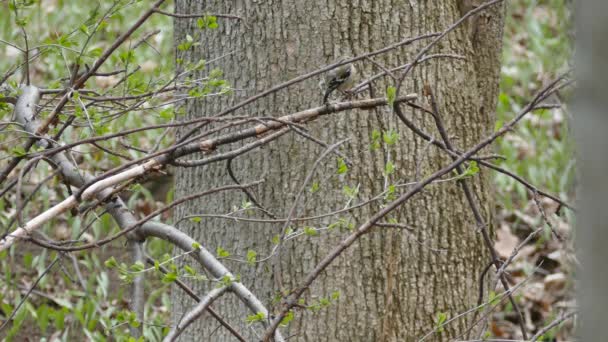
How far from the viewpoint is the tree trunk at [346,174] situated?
267cm

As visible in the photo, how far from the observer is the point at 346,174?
268 cm

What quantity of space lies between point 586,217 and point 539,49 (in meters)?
7.82

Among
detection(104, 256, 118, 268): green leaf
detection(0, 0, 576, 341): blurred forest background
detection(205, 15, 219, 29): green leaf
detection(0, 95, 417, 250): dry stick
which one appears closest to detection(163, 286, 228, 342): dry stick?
detection(104, 256, 118, 268): green leaf

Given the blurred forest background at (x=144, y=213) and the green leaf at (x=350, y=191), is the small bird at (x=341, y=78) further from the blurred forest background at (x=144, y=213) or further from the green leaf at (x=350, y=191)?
the blurred forest background at (x=144, y=213)

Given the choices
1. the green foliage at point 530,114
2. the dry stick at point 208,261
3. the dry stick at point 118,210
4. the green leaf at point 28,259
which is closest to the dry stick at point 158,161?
the dry stick at point 118,210

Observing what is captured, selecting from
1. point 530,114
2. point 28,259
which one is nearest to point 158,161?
point 28,259

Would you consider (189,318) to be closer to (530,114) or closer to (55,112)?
(55,112)

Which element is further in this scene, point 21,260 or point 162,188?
point 162,188

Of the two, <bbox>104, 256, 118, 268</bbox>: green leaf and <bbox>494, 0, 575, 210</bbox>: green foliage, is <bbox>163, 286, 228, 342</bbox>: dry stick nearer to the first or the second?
<bbox>104, 256, 118, 268</bbox>: green leaf

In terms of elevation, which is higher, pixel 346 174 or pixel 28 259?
pixel 346 174

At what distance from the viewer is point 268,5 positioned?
2.71 m

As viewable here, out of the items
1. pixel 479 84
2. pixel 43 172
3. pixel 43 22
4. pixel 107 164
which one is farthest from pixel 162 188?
pixel 479 84

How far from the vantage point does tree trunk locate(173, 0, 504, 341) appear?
8.77 feet

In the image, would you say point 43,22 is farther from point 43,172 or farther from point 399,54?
point 399,54
